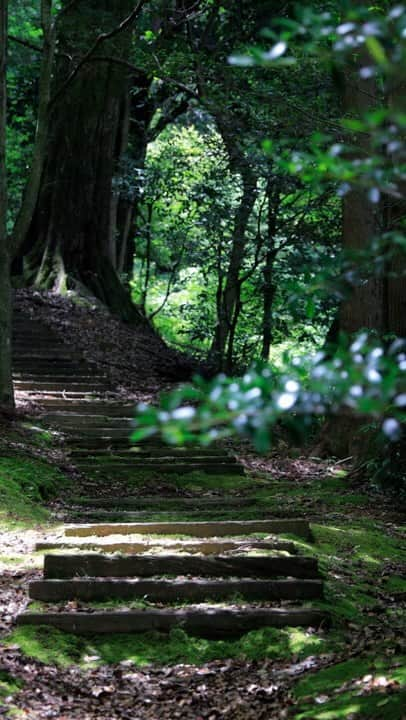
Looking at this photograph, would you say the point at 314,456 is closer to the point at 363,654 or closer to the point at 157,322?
the point at 363,654

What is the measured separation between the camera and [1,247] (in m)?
9.96

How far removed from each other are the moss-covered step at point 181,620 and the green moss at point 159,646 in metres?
0.05

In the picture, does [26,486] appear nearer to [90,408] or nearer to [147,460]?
[147,460]

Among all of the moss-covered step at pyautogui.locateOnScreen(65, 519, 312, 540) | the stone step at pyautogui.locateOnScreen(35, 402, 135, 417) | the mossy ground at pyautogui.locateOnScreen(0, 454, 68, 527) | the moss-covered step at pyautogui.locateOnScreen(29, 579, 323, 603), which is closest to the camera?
the moss-covered step at pyautogui.locateOnScreen(29, 579, 323, 603)

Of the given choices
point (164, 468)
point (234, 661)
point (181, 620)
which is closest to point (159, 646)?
point (181, 620)

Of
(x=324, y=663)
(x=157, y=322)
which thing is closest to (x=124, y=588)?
(x=324, y=663)

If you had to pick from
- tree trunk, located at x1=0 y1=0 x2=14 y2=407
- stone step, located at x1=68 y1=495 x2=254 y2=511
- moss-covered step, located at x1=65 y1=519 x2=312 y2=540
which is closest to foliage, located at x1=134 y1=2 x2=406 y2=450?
moss-covered step, located at x1=65 y1=519 x2=312 y2=540

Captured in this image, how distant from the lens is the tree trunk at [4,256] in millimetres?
9898

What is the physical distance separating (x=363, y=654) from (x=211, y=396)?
132 inches

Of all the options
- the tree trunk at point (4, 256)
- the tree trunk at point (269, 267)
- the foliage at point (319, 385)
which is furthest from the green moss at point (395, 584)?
the tree trunk at point (269, 267)

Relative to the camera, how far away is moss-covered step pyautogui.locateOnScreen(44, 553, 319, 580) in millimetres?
5547

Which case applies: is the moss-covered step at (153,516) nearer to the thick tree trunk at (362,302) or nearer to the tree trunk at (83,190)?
the thick tree trunk at (362,302)

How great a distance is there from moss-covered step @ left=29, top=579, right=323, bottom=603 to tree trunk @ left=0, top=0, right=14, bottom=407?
5180 millimetres

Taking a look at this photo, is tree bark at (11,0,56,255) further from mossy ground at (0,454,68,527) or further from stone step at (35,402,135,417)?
mossy ground at (0,454,68,527)
